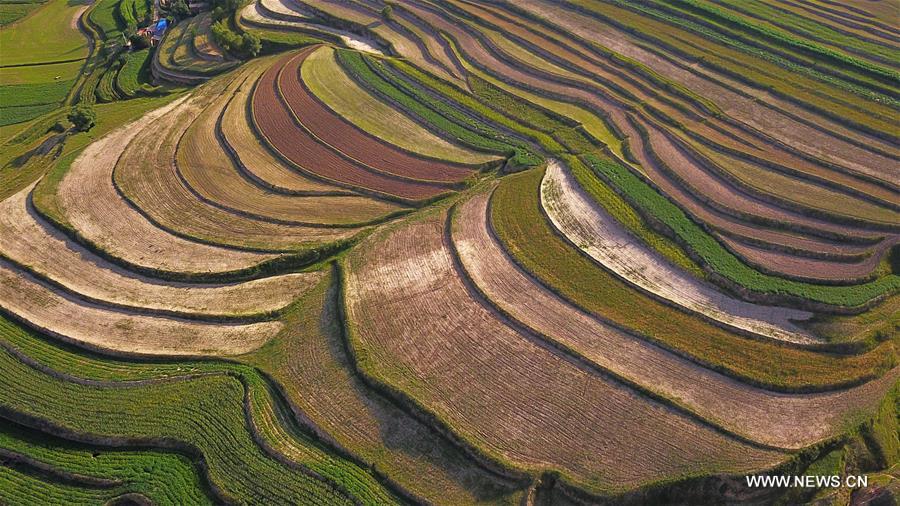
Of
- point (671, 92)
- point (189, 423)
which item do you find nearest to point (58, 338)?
point (189, 423)

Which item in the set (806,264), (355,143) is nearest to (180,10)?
(355,143)

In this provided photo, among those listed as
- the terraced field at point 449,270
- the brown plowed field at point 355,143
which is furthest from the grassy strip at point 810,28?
the brown plowed field at point 355,143

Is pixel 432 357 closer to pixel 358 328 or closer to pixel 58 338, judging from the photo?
pixel 358 328

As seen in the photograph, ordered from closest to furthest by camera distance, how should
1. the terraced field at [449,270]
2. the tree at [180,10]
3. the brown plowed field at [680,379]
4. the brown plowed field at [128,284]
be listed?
the terraced field at [449,270] → the brown plowed field at [680,379] → the brown plowed field at [128,284] → the tree at [180,10]

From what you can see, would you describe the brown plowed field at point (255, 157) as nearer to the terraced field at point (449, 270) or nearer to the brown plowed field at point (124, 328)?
the terraced field at point (449, 270)

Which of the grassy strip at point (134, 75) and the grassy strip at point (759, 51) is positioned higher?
the grassy strip at point (759, 51)

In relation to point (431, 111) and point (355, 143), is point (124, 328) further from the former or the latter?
point (431, 111)

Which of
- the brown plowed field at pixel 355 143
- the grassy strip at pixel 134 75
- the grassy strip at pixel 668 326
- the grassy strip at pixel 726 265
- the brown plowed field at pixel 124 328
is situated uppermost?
the grassy strip at pixel 134 75
